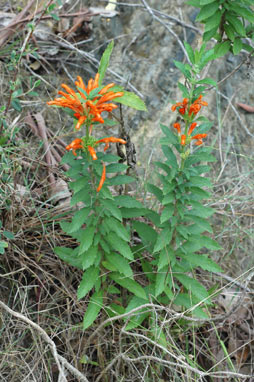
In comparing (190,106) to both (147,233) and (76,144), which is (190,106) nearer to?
(76,144)

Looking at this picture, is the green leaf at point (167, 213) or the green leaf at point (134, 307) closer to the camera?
the green leaf at point (167, 213)

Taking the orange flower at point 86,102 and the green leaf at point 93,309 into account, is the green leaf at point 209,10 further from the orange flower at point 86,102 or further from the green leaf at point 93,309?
the green leaf at point 93,309

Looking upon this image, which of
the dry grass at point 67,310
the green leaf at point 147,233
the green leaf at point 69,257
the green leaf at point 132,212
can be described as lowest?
the dry grass at point 67,310

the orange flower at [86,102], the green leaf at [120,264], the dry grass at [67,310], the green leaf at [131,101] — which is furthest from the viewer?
the dry grass at [67,310]

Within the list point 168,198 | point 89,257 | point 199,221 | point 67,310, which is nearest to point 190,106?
point 168,198

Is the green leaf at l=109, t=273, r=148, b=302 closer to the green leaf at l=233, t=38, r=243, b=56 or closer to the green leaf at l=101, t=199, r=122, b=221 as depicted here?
the green leaf at l=101, t=199, r=122, b=221

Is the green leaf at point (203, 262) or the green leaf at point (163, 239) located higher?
the green leaf at point (163, 239)

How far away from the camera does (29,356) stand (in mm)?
2303

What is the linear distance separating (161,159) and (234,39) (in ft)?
3.08

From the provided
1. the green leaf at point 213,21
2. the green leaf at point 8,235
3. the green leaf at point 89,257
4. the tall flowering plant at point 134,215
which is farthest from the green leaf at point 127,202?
the green leaf at point 213,21

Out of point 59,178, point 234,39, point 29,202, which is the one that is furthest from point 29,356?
point 234,39

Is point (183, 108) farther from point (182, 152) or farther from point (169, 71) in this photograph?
point (169, 71)

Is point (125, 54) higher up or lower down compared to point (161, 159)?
higher up

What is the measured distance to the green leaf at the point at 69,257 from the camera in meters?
2.21
